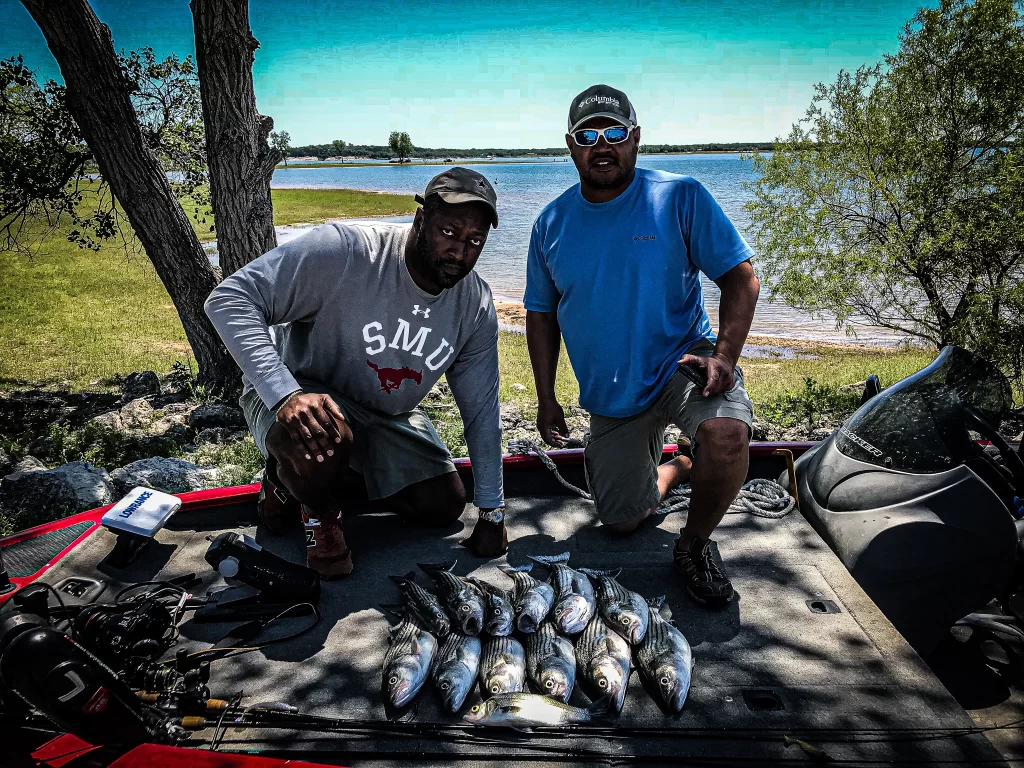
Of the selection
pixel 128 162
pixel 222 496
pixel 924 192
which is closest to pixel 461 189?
pixel 222 496

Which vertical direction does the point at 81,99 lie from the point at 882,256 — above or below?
above

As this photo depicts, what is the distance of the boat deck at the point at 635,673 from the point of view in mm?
2449

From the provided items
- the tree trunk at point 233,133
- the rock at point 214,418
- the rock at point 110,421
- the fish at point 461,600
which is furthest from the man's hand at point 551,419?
the rock at point 110,421

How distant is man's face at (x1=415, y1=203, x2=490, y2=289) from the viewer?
11.1ft

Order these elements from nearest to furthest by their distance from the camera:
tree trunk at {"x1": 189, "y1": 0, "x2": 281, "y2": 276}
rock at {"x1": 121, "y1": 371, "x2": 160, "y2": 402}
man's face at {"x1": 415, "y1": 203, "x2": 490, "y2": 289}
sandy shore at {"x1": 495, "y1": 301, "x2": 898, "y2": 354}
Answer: man's face at {"x1": 415, "y1": 203, "x2": 490, "y2": 289} < tree trunk at {"x1": 189, "y1": 0, "x2": 281, "y2": 276} < rock at {"x1": 121, "y1": 371, "x2": 160, "y2": 402} < sandy shore at {"x1": 495, "y1": 301, "x2": 898, "y2": 354}

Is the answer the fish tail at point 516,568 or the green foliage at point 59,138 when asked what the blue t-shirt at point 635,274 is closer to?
the fish tail at point 516,568

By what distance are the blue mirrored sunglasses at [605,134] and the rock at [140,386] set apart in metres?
6.80

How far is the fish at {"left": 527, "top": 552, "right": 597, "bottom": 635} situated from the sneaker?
470 millimetres

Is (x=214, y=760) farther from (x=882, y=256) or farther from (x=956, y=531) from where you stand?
(x=882, y=256)

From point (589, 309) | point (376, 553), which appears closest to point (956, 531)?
point (589, 309)

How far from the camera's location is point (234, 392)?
816 centimetres

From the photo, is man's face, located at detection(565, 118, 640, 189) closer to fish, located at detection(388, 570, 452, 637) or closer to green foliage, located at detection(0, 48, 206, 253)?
fish, located at detection(388, 570, 452, 637)

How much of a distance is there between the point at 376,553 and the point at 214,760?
69.3 inches

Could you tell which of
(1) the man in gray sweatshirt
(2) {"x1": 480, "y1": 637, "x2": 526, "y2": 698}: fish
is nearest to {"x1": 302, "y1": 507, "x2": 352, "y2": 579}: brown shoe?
(1) the man in gray sweatshirt
